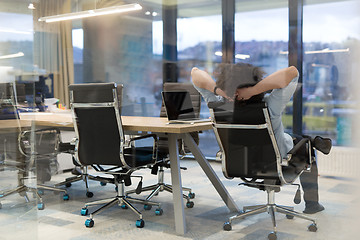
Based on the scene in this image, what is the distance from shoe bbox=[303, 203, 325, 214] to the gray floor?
3 centimetres

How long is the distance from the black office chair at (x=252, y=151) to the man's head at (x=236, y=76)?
0.13m

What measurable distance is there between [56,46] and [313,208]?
197 cm

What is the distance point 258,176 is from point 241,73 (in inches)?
25.5

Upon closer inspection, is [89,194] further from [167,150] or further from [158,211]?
[167,150]

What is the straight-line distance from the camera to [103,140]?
3.29 metres

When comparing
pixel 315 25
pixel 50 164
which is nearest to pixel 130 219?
pixel 50 164

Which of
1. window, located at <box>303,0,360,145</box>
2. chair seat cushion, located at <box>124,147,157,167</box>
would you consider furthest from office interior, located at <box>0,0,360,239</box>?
chair seat cushion, located at <box>124,147,157,167</box>

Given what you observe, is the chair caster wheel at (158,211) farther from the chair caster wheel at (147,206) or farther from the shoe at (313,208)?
the shoe at (313,208)

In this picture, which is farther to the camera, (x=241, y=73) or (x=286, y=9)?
(x=241, y=73)

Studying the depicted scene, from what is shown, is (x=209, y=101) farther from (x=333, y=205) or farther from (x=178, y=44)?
(x=333, y=205)

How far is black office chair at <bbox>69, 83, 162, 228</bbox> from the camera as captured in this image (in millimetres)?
3131

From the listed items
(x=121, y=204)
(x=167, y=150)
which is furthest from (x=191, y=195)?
(x=121, y=204)

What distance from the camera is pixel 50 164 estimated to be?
3.14 meters

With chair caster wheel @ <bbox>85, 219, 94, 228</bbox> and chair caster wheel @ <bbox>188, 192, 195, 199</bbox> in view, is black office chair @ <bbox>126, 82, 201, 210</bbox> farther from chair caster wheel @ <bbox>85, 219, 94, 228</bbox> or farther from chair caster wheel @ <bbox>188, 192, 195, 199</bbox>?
chair caster wheel @ <bbox>85, 219, 94, 228</bbox>
